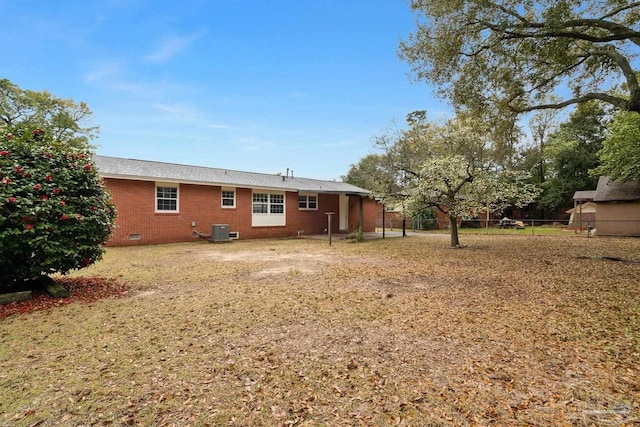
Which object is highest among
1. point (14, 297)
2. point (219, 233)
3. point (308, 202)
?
point (308, 202)

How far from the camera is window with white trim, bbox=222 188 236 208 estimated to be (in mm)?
15516

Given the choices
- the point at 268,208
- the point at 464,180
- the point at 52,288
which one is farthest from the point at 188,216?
the point at 464,180

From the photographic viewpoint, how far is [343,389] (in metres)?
2.57

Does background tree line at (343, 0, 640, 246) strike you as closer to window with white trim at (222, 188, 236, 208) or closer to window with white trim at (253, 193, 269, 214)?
window with white trim at (253, 193, 269, 214)

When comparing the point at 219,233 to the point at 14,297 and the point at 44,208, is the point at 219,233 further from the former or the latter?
the point at 44,208

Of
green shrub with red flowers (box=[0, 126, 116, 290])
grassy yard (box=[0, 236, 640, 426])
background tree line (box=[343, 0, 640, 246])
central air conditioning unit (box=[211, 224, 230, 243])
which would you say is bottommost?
grassy yard (box=[0, 236, 640, 426])

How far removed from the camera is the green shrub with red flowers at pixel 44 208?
458 cm

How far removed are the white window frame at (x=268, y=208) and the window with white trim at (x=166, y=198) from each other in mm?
3957

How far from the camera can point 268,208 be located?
17.1 m

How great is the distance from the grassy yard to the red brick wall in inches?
297

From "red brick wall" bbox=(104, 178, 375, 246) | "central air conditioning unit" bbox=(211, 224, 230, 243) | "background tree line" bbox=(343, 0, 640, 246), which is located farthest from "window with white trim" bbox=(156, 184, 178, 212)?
"background tree line" bbox=(343, 0, 640, 246)

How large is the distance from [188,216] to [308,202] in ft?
23.8

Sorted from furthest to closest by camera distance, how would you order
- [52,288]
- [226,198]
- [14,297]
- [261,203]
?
[261,203]
[226,198]
[52,288]
[14,297]

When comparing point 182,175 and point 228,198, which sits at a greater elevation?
point 182,175
